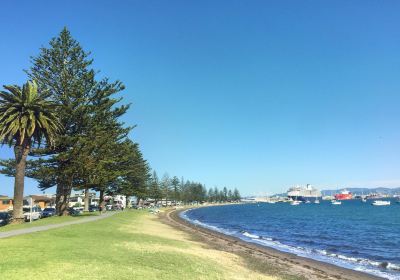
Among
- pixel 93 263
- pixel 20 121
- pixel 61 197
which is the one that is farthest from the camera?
pixel 61 197

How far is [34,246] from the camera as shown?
662 inches

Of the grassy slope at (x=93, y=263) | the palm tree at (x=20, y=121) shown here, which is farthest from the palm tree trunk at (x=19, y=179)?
the grassy slope at (x=93, y=263)

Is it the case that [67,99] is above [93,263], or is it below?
above

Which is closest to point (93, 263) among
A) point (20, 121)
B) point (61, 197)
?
point (20, 121)

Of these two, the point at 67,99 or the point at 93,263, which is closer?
the point at 93,263

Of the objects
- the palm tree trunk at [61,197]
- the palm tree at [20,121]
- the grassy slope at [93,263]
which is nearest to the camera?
the grassy slope at [93,263]

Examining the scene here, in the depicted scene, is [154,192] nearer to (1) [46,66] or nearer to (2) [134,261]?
(1) [46,66]

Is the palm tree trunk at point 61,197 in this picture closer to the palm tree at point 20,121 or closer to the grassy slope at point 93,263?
the palm tree at point 20,121

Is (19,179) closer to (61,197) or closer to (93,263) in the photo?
(61,197)

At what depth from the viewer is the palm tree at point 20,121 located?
35.5 metres

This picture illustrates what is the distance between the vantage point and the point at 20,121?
1406 inches

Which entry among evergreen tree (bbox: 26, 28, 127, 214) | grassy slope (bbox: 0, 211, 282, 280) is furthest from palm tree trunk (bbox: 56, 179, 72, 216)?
grassy slope (bbox: 0, 211, 282, 280)

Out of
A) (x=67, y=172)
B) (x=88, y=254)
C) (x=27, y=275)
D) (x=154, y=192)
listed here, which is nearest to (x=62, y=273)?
(x=27, y=275)

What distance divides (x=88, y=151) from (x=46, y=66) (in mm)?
10891
